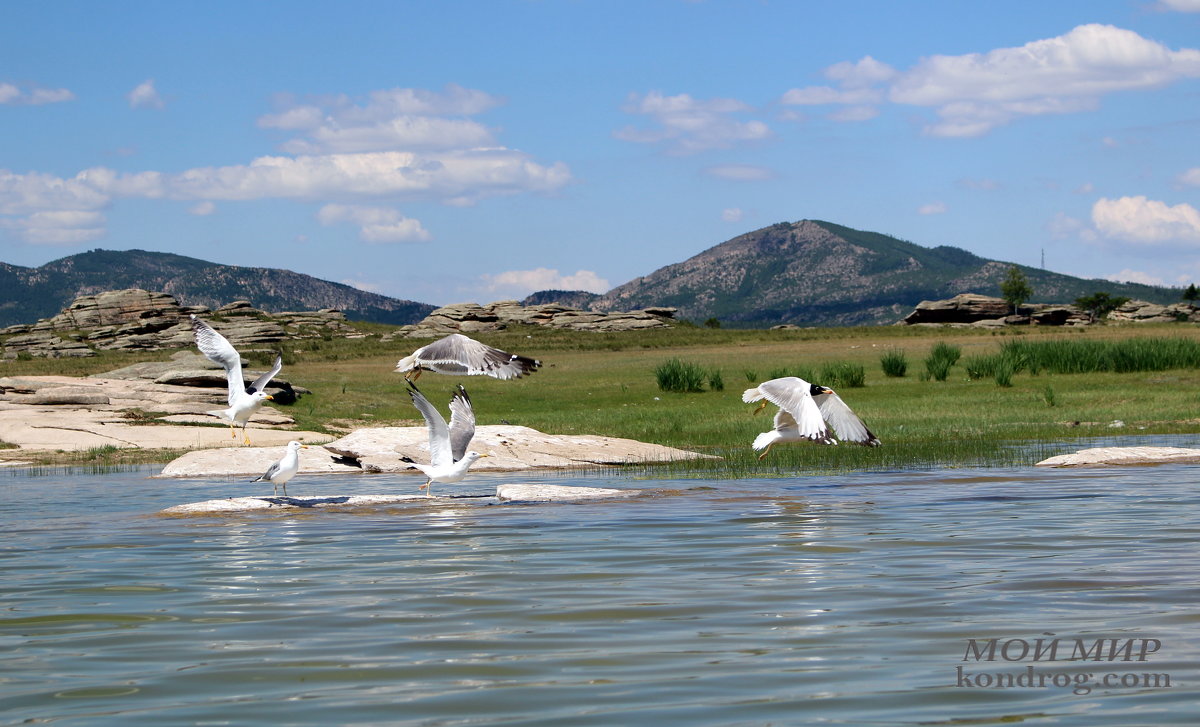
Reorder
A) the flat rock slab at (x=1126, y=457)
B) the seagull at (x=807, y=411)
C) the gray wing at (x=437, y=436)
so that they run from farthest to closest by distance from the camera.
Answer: the flat rock slab at (x=1126, y=457)
the seagull at (x=807, y=411)
the gray wing at (x=437, y=436)

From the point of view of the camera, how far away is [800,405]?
16.9 meters

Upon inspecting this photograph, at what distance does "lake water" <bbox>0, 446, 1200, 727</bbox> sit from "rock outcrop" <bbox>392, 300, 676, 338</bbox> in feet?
272

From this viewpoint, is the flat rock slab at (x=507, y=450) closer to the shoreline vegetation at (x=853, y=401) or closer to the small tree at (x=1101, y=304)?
the shoreline vegetation at (x=853, y=401)

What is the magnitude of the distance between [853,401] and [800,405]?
15.7 meters

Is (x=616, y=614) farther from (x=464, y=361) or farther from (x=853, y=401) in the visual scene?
(x=853, y=401)

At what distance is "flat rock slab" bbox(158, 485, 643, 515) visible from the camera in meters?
14.7

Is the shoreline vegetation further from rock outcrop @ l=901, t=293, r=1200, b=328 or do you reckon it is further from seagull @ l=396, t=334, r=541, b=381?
rock outcrop @ l=901, t=293, r=1200, b=328

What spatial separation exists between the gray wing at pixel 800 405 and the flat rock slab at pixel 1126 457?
4.02 meters

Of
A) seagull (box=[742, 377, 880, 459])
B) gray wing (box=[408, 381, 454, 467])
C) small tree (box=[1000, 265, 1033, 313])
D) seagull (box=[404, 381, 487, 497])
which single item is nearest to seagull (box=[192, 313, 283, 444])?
seagull (box=[404, 381, 487, 497])

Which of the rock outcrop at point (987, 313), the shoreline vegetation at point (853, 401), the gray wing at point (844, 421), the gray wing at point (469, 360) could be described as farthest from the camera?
the rock outcrop at point (987, 313)

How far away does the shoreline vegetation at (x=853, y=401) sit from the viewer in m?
22.2

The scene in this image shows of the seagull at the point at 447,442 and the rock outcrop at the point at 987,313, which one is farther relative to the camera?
the rock outcrop at the point at 987,313

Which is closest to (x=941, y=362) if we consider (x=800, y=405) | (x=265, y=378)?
(x=800, y=405)

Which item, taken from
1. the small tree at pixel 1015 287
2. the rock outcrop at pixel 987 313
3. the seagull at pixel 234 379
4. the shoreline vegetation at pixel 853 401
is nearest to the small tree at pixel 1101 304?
the small tree at pixel 1015 287
